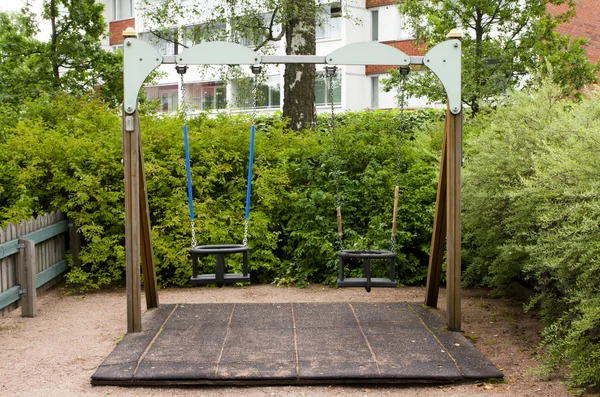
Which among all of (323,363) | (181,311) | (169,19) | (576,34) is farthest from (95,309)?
(576,34)

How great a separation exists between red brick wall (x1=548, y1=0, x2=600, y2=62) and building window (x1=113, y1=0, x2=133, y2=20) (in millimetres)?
23540

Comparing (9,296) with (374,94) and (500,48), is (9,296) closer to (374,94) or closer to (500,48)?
(500,48)

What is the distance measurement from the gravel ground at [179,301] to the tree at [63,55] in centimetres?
927

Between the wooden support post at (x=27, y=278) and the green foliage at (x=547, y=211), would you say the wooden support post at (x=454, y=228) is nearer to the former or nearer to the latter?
the green foliage at (x=547, y=211)

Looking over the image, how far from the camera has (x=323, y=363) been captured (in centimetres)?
569

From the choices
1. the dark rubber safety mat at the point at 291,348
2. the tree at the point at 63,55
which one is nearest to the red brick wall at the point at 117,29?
the tree at the point at 63,55

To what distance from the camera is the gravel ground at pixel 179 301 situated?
5266 mm

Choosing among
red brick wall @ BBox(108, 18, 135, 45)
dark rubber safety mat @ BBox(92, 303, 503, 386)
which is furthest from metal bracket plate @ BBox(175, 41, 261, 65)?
red brick wall @ BBox(108, 18, 135, 45)

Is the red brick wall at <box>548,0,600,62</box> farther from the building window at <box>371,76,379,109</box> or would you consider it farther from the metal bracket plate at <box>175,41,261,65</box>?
the metal bracket plate at <box>175,41,261,65</box>

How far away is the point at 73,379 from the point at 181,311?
207 centimetres

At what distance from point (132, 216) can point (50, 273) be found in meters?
2.89

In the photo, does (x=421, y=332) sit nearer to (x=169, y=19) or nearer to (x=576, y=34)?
(x=169, y=19)

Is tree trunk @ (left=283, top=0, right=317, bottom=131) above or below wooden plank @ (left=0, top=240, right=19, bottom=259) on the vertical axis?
above

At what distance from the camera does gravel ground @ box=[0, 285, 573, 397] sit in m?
5.27
